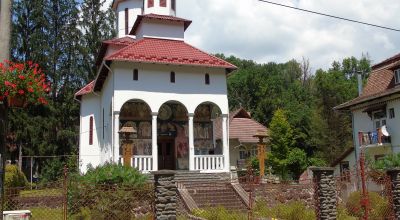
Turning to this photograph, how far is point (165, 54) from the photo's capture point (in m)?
24.0

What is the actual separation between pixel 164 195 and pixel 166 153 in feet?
52.3

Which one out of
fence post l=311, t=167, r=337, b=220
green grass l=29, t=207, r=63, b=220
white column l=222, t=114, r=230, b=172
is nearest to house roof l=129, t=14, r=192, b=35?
white column l=222, t=114, r=230, b=172

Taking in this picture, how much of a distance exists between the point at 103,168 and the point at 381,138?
19285 millimetres

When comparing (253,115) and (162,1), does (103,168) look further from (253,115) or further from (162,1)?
(253,115)

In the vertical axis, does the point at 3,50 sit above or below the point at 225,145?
above

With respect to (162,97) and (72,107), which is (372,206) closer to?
(162,97)

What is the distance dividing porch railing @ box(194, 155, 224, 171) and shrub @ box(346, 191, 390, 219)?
770cm

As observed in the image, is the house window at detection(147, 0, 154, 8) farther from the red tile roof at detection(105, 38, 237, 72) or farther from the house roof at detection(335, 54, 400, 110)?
the house roof at detection(335, 54, 400, 110)

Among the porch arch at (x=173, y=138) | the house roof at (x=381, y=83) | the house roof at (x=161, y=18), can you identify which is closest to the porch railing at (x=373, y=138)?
the house roof at (x=381, y=83)

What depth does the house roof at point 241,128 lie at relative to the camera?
1522 inches

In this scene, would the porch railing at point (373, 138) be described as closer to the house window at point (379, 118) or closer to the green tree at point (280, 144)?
the house window at point (379, 118)

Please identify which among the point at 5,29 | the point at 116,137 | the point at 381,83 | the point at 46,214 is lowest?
the point at 46,214

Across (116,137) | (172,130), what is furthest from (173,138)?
(116,137)

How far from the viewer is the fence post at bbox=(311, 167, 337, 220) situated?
39.2ft
